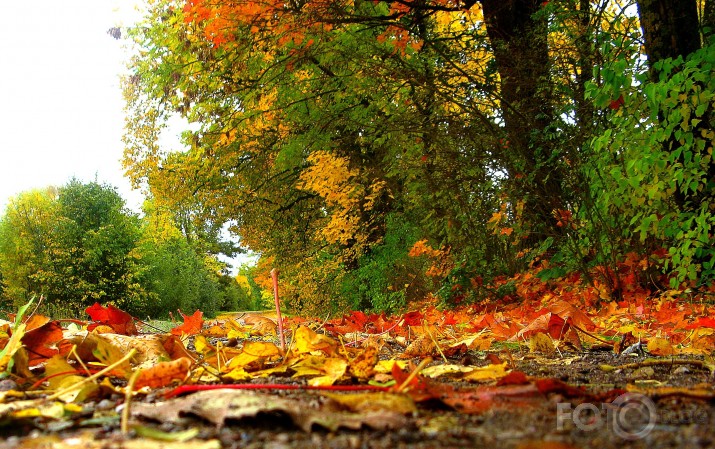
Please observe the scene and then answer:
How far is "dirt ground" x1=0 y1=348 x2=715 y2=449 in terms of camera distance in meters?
0.58

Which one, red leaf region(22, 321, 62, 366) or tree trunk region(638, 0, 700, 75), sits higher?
tree trunk region(638, 0, 700, 75)

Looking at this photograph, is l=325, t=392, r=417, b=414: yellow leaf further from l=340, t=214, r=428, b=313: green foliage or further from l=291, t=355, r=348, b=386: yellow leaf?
l=340, t=214, r=428, b=313: green foliage

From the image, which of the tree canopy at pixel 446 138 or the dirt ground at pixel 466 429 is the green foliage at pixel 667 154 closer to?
the tree canopy at pixel 446 138

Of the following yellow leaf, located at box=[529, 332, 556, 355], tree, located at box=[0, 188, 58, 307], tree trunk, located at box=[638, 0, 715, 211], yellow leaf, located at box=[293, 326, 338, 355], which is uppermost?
tree, located at box=[0, 188, 58, 307]

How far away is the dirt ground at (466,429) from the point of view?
58 cm

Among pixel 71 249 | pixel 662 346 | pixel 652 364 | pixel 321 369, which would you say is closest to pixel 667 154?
pixel 662 346

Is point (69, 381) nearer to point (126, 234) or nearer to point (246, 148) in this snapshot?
point (246, 148)

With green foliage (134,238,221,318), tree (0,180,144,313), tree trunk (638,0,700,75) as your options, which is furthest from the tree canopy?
green foliage (134,238,221,318)

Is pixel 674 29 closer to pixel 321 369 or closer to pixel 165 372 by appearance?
pixel 321 369

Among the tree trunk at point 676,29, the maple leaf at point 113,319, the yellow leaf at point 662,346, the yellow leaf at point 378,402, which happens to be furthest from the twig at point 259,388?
the tree trunk at point 676,29

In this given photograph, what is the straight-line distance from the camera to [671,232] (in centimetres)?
406

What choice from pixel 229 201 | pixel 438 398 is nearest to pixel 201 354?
pixel 438 398

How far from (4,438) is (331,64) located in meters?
7.82

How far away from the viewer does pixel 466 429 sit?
2.18ft
